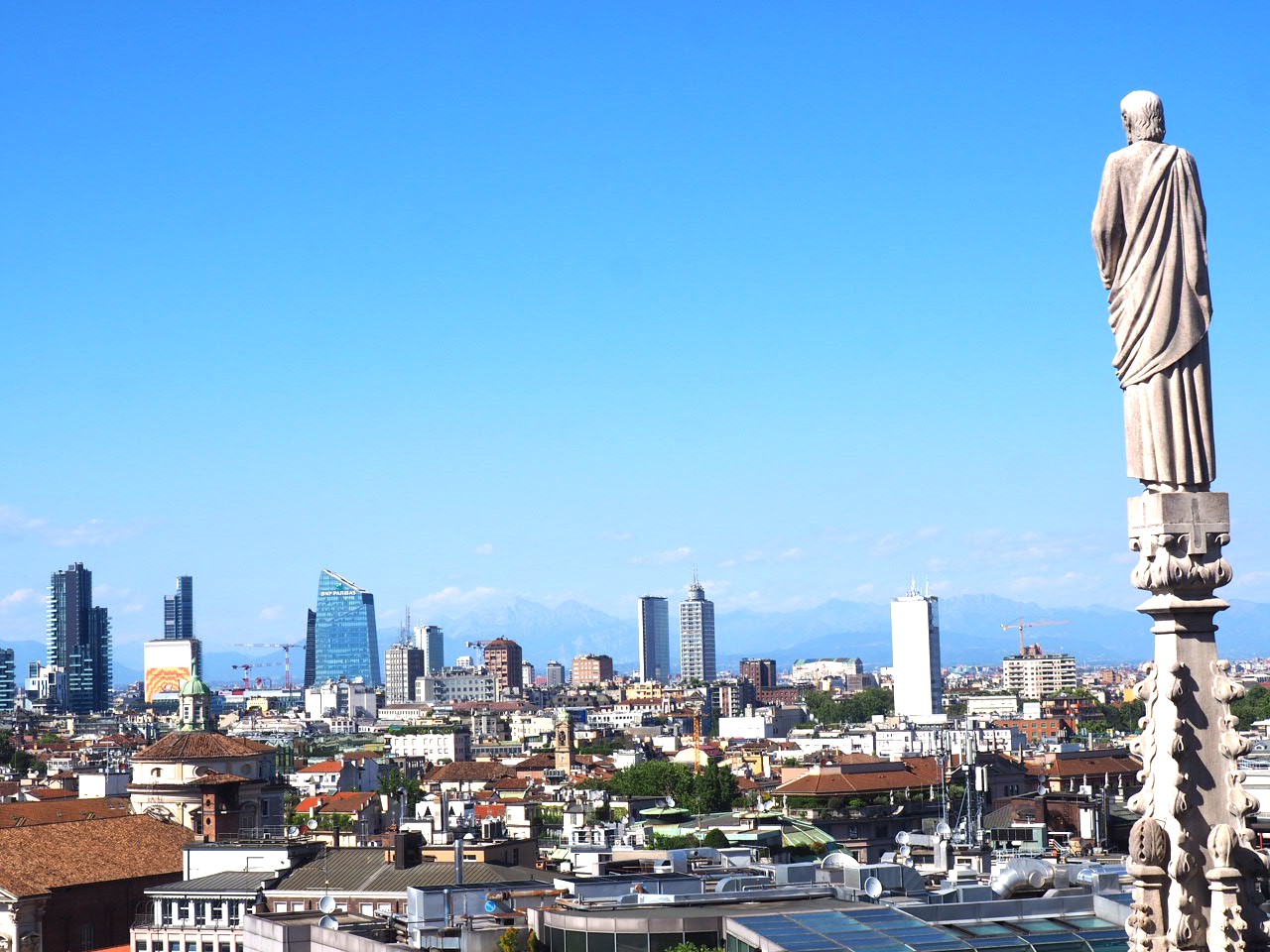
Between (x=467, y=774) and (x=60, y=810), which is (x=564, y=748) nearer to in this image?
(x=467, y=774)

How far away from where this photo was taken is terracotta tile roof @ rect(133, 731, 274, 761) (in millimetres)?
81562

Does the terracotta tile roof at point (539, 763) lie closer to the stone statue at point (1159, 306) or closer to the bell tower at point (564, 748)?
the bell tower at point (564, 748)

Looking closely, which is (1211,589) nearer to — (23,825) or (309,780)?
(23,825)

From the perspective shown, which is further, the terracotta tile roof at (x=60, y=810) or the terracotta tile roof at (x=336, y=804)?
the terracotta tile roof at (x=336, y=804)

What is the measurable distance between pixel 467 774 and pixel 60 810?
55041 millimetres

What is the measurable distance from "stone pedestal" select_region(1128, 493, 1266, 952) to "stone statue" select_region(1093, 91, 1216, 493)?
14 cm

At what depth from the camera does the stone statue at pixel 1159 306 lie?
22.2ft

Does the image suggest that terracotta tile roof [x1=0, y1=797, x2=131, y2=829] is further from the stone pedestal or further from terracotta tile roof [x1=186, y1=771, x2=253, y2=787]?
the stone pedestal

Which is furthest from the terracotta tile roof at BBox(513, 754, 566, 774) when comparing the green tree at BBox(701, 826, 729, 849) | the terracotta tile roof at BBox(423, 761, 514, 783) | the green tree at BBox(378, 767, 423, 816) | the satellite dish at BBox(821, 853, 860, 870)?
the satellite dish at BBox(821, 853, 860, 870)

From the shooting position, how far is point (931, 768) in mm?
107125

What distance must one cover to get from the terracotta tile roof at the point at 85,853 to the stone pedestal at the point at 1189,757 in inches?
1923

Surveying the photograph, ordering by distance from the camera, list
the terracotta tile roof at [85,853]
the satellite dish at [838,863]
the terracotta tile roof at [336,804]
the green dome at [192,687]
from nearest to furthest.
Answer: the satellite dish at [838,863]
the terracotta tile roof at [85,853]
the terracotta tile roof at [336,804]
the green dome at [192,687]

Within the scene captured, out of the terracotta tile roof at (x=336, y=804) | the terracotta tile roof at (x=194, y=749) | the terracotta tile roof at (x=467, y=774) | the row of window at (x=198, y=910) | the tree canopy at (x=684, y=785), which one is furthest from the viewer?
the terracotta tile roof at (x=467, y=774)

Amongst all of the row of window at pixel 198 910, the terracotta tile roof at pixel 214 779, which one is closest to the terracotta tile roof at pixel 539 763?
the terracotta tile roof at pixel 214 779
